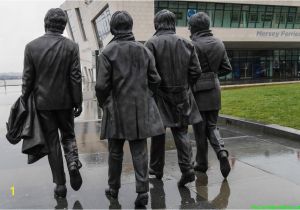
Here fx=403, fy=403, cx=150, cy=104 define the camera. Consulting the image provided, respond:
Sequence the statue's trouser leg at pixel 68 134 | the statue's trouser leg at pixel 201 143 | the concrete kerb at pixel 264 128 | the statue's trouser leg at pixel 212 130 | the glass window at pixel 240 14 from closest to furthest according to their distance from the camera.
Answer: the statue's trouser leg at pixel 68 134
the statue's trouser leg at pixel 212 130
the statue's trouser leg at pixel 201 143
the concrete kerb at pixel 264 128
the glass window at pixel 240 14

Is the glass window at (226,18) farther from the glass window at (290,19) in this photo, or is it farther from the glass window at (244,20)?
the glass window at (290,19)

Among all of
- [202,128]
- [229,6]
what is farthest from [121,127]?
[229,6]

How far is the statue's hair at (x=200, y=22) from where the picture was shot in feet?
18.3

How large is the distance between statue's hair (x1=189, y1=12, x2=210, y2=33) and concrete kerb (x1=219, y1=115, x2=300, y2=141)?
3.63 meters

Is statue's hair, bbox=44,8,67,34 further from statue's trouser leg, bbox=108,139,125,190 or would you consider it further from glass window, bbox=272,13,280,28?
glass window, bbox=272,13,280,28

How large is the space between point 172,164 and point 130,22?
8.89 ft

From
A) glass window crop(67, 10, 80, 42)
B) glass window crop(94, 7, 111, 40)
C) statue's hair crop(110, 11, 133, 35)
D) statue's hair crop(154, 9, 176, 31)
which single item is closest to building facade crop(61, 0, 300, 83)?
glass window crop(94, 7, 111, 40)

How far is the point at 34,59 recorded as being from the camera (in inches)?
181

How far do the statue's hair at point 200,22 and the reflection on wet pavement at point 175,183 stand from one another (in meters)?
2.06

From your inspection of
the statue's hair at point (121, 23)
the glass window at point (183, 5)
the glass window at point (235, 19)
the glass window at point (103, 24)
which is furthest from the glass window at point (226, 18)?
the statue's hair at point (121, 23)

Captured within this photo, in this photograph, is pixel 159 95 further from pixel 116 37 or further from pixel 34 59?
pixel 34 59

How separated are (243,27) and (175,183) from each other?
39.7 m

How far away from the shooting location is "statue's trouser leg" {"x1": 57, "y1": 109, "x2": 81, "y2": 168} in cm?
489

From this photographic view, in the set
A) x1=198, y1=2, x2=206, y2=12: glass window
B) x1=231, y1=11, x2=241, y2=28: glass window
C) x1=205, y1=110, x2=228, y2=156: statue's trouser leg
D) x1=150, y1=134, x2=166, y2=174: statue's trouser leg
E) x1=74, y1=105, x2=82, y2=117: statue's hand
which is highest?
x1=198, y1=2, x2=206, y2=12: glass window
